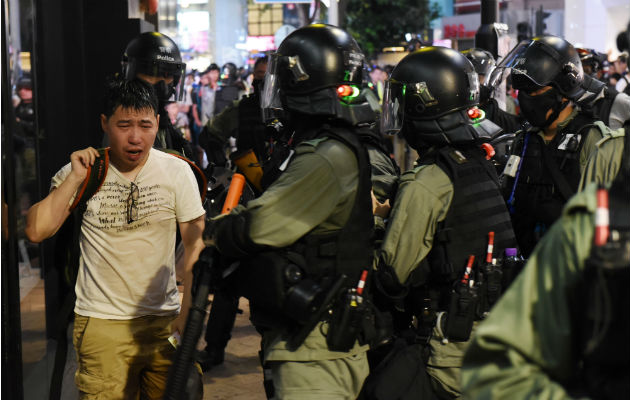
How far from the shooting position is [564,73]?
548cm

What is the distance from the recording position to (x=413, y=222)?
12.6 ft

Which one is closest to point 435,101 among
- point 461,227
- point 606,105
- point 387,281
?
point 461,227

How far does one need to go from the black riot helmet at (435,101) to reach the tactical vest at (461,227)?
0.72 feet

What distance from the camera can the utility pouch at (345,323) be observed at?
345cm

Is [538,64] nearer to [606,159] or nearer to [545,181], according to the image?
[545,181]

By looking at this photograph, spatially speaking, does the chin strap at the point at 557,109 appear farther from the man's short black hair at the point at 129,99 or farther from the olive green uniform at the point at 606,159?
the man's short black hair at the point at 129,99

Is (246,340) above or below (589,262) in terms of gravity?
below

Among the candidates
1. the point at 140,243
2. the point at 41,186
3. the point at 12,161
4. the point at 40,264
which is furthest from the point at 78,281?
the point at 41,186

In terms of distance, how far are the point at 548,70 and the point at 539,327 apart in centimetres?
390

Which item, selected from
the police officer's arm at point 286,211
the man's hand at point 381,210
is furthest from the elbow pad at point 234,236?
the man's hand at point 381,210

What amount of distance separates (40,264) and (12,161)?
161 centimetres

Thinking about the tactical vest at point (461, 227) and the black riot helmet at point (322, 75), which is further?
the tactical vest at point (461, 227)

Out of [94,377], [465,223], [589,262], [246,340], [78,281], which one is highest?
[589,262]

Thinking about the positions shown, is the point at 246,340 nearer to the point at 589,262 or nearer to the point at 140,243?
the point at 140,243
